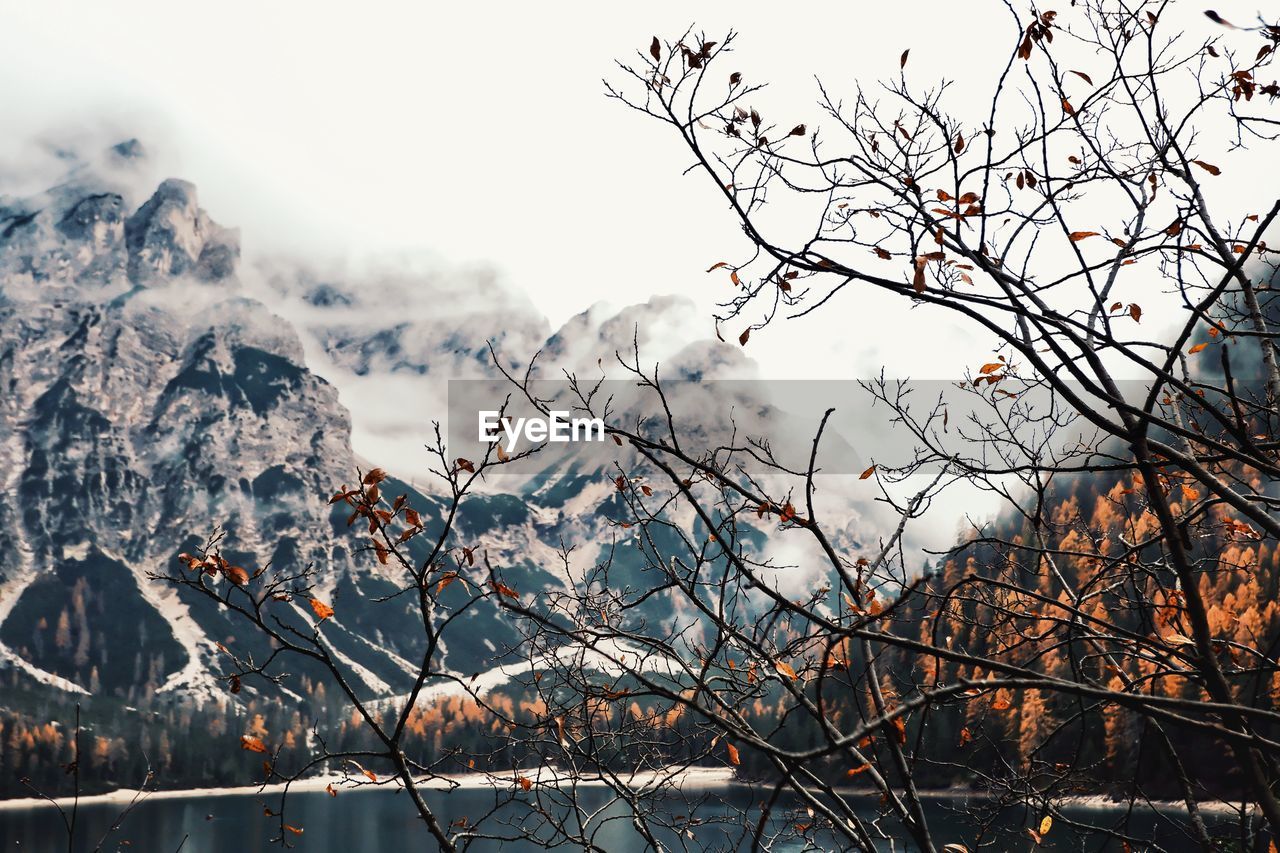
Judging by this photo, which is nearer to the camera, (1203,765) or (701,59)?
(701,59)

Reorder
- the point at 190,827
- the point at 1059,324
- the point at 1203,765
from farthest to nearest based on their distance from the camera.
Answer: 1. the point at 190,827
2. the point at 1203,765
3. the point at 1059,324

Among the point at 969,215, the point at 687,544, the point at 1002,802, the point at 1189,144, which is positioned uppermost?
the point at 1189,144

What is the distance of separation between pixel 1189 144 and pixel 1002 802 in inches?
133

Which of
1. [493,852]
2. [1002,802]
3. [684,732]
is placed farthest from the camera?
[493,852]

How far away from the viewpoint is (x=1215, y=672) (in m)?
2.73

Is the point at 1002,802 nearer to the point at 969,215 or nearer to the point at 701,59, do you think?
the point at 969,215

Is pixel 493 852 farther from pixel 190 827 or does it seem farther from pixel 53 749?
pixel 53 749

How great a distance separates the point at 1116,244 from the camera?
3.72m

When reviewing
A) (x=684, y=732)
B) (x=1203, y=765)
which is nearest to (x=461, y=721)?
(x=1203, y=765)

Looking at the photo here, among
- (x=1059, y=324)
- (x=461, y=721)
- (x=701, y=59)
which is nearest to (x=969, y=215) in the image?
(x=1059, y=324)

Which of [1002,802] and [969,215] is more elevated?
[969,215]

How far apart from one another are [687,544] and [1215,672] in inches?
94.1

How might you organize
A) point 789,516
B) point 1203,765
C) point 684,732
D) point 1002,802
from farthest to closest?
point 1203,765 < point 684,732 < point 1002,802 < point 789,516

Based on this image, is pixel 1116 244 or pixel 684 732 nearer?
pixel 1116 244
